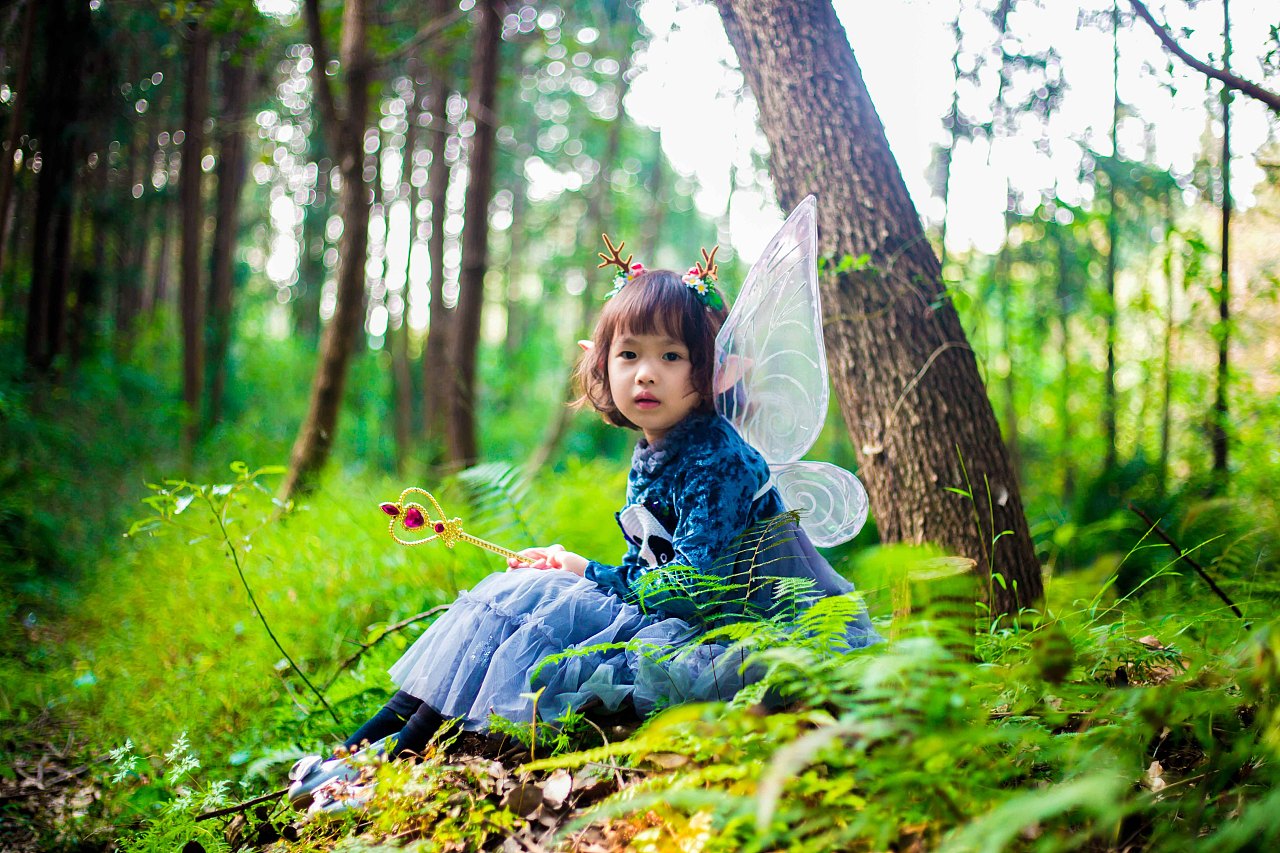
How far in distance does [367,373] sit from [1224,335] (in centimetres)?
1102

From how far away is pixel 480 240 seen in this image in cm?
636

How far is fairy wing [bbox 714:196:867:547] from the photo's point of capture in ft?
8.34

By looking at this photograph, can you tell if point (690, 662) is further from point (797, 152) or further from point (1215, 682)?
point (797, 152)

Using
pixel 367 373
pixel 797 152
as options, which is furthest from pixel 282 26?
pixel 797 152

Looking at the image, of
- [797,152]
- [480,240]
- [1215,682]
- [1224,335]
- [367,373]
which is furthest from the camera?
[367,373]

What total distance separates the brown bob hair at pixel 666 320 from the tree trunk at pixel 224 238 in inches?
307

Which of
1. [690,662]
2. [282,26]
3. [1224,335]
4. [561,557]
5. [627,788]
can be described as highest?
[282,26]

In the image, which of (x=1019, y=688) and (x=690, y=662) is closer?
(x=1019, y=688)

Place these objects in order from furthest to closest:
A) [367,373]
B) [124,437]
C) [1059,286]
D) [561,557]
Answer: [367,373]
[124,437]
[1059,286]
[561,557]

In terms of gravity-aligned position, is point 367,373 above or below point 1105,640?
above

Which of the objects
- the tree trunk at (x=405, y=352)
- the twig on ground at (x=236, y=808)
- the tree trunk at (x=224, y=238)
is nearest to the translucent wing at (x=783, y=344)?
the twig on ground at (x=236, y=808)

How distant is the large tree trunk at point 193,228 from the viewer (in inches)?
312

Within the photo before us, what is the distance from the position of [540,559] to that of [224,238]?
29.1 feet

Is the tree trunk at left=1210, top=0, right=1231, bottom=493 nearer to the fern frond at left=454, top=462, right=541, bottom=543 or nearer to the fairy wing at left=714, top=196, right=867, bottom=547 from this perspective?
the fairy wing at left=714, top=196, right=867, bottom=547
